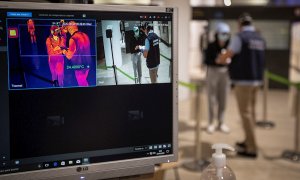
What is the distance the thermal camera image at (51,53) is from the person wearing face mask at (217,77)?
505cm

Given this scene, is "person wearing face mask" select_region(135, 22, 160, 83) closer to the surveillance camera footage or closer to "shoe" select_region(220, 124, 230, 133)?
the surveillance camera footage

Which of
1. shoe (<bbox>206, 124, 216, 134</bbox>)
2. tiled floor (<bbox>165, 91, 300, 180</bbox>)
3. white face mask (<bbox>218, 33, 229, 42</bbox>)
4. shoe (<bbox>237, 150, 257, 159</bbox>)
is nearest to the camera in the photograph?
tiled floor (<bbox>165, 91, 300, 180</bbox>)

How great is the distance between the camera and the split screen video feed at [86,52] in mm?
1343

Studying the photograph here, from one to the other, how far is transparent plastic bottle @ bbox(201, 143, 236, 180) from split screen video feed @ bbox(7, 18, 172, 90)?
12.7 inches

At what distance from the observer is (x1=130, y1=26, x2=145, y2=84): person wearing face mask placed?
4.84 feet

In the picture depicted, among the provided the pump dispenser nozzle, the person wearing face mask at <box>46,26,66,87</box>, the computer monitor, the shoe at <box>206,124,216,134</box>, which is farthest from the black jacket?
the person wearing face mask at <box>46,26,66,87</box>

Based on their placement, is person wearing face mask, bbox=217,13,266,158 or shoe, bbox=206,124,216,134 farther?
shoe, bbox=206,124,216,134

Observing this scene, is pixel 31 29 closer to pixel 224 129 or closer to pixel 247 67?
pixel 247 67

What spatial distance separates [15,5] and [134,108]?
55cm

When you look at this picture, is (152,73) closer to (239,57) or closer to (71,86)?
(71,86)

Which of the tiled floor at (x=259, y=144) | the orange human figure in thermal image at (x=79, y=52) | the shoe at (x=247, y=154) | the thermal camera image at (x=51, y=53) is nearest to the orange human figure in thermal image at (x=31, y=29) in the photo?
the thermal camera image at (x=51, y=53)

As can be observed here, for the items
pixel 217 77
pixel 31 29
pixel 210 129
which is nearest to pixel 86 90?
pixel 31 29

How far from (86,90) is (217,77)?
5251 millimetres

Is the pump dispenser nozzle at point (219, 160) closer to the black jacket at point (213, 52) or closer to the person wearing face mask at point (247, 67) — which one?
the person wearing face mask at point (247, 67)
